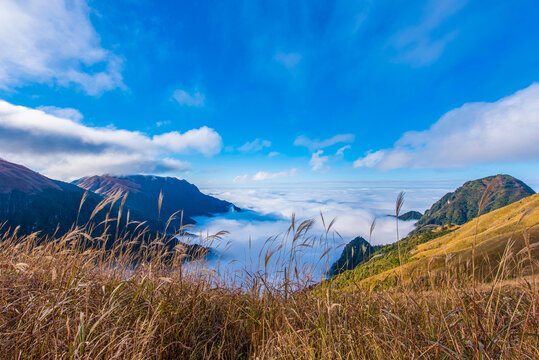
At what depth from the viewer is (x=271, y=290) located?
4.16 meters

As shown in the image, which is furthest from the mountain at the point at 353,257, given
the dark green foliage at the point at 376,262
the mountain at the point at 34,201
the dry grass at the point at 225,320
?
the mountain at the point at 34,201

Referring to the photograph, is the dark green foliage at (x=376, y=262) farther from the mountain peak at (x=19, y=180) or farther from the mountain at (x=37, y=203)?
the mountain peak at (x=19, y=180)

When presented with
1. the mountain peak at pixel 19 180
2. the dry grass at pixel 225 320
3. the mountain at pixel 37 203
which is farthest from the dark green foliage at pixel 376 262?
the mountain peak at pixel 19 180

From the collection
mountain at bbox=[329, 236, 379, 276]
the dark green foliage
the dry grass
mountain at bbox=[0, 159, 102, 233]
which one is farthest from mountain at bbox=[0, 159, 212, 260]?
the dark green foliage

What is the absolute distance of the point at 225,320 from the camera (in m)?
3.82

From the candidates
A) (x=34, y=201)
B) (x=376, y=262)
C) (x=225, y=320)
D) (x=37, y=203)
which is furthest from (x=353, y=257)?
(x=34, y=201)

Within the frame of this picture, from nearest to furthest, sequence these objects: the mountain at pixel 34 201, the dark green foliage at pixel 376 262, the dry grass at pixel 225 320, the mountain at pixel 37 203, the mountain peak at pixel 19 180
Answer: the dry grass at pixel 225 320
the dark green foliage at pixel 376 262
the mountain at pixel 37 203
the mountain at pixel 34 201
the mountain peak at pixel 19 180

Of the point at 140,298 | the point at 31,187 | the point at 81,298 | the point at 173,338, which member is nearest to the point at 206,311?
the point at 173,338

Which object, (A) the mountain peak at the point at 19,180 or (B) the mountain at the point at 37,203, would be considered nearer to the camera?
(B) the mountain at the point at 37,203

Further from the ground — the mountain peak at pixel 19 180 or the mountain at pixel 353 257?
the mountain peak at pixel 19 180

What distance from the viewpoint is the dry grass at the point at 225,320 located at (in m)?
2.33

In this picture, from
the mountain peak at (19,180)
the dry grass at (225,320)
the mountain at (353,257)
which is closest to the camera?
the dry grass at (225,320)

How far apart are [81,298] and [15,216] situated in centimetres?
19164

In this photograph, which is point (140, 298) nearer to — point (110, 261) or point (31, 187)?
point (110, 261)
